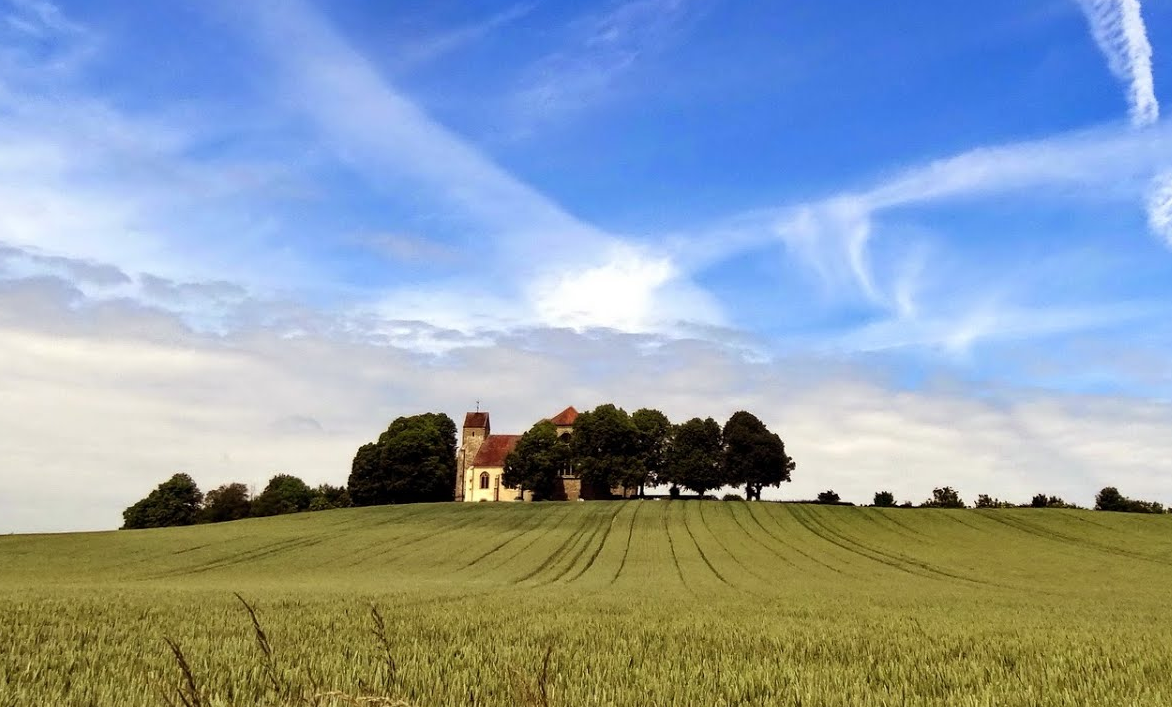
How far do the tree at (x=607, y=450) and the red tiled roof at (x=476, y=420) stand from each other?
21477 millimetres

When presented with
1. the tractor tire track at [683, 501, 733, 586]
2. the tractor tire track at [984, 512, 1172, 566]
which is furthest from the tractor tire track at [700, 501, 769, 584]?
the tractor tire track at [984, 512, 1172, 566]

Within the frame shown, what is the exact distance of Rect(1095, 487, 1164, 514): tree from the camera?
93125 millimetres

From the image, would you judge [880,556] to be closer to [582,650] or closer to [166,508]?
[582,650]

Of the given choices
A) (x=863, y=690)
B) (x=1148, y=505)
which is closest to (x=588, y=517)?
(x=863, y=690)

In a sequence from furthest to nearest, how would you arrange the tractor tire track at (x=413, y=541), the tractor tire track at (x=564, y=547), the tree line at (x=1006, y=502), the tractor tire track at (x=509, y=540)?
the tree line at (x=1006, y=502) < the tractor tire track at (x=413, y=541) < the tractor tire track at (x=509, y=540) < the tractor tire track at (x=564, y=547)

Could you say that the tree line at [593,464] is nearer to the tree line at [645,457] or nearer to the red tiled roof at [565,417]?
the tree line at [645,457]

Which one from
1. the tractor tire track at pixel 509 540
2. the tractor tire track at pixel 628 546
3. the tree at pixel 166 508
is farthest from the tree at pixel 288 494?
the tractor tire track at pixel 628 546

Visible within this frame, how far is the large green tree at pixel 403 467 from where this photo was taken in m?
98.2

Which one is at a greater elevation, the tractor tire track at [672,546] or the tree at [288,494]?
the tree at [288,494]

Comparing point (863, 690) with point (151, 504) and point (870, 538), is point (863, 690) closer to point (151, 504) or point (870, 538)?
point (870, 538)

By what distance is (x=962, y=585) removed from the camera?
108ft

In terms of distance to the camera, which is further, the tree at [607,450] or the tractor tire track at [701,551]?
the tree at [607,450]

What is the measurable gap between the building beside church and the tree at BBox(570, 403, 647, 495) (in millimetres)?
5890

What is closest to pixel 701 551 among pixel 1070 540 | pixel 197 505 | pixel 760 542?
pixel 760 542
